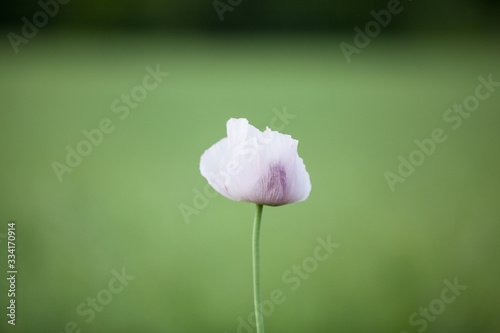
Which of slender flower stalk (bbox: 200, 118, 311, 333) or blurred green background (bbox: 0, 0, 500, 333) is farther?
blurred green background (bbox: 0, 0, 500, 333)

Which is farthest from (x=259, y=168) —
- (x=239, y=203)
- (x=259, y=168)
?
(x=239, y=203)

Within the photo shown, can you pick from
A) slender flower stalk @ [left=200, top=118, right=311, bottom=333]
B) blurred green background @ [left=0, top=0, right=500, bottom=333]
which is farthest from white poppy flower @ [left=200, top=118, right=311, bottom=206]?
blurred green background @ [left=0, top=0, right=500, bottom=333]

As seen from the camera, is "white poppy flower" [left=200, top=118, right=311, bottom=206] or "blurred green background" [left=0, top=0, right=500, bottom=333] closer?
"white poppy flower" [left=200, top=118, right=311, bottom=206]

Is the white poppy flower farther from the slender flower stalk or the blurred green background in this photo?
the blurred green background

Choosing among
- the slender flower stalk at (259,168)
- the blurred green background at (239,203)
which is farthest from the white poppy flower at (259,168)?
the blurred green background at (239,203)

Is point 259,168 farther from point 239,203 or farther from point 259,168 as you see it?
point 239,203

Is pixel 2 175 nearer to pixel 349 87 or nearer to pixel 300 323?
pixel 300 323
